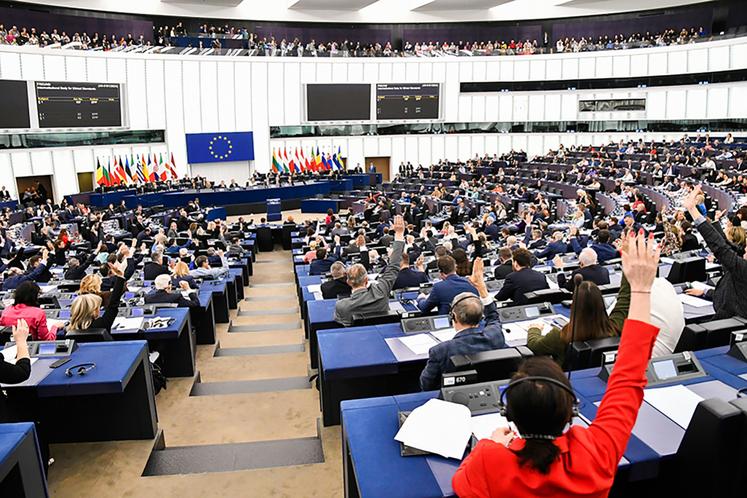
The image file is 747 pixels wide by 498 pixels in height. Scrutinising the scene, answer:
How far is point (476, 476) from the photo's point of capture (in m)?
1.82

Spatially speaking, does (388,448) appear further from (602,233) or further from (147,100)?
(147,100)

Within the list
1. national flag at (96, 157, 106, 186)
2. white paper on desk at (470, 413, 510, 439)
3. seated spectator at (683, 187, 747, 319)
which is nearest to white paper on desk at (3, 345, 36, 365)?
white paper on desk at (470, 413, 510, 439)

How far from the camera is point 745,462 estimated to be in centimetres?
221

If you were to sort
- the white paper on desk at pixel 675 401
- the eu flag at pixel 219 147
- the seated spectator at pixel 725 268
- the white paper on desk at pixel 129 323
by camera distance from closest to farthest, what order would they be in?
the white paper on desk at pixel 675 401, the seated spectator at pixel 725 268, the white paper on desk at pixel 129 323, the eu flag at pixel 219 147

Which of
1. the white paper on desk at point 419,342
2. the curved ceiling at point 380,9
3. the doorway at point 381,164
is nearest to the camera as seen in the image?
the white paper on desk at point 419,342

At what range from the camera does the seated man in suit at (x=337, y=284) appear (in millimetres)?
6887

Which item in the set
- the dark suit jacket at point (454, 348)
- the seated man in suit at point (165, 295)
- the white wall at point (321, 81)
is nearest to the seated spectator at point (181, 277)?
the seated man in suit at point (165, 295)

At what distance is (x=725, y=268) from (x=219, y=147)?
28254 mm

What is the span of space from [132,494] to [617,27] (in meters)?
36.5

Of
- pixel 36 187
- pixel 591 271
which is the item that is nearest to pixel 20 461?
pixel 591 271

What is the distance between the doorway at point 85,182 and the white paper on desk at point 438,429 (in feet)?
89.0

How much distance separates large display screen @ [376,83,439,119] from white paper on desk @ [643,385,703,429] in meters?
29.7

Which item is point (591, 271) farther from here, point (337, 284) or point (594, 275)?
point (337, 284)

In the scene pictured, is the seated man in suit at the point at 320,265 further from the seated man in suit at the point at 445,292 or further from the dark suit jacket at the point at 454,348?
the dark suit jacket at the point at 454,348
